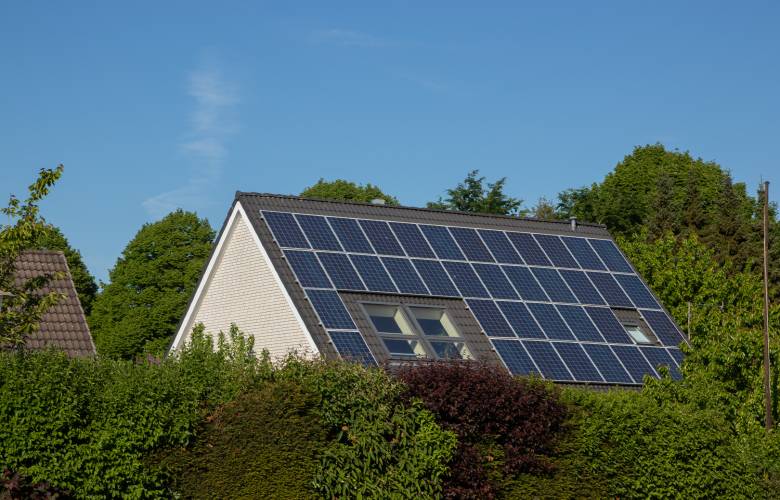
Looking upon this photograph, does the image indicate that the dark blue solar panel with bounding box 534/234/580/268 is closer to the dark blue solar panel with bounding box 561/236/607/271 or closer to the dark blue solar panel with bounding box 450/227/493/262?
the dark blue solar panel with bounding box 561/236/607/271

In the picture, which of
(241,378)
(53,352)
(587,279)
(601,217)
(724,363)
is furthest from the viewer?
(601,217)

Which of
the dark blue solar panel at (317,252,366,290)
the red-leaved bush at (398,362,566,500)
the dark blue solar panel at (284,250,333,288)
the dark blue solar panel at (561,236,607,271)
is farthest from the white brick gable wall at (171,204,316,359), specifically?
the dark blue solar panel at (561,236,607,271)

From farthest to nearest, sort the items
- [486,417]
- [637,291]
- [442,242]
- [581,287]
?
1. [637,291]
2. [581,287]
3. [442,242]
4. [486,417]

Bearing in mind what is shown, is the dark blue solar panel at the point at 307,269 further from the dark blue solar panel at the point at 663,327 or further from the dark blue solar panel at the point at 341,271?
the dark blue solar panel at the point at 663,327

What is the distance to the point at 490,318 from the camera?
3128 centimetres

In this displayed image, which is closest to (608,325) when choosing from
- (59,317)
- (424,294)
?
(424,294)

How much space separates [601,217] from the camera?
72.9m

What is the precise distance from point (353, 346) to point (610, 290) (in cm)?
1064

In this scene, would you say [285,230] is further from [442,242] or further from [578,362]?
[578,362]

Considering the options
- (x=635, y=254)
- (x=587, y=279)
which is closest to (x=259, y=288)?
(x=587, y=279)

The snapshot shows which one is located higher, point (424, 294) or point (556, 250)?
point (556, 250)

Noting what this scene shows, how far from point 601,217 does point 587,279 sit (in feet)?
125

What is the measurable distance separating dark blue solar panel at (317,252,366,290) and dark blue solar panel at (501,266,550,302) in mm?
5052

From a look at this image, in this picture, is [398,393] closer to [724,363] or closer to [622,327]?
[724,363]
